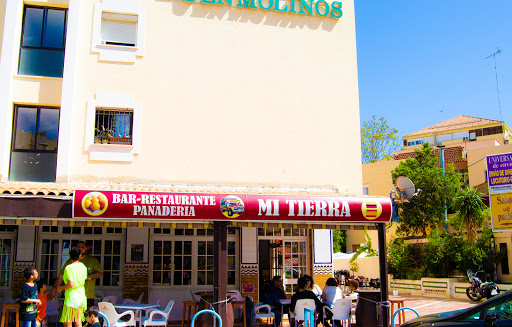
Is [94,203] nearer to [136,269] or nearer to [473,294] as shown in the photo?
[136,269]

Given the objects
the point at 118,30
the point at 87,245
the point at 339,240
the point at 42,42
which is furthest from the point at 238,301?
the point at 339,240

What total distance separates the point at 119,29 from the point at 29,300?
7.36 m

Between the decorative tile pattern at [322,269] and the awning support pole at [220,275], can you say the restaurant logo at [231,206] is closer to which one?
the awning support pole at [220,275]

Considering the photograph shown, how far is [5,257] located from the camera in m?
13.0

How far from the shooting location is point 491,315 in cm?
718

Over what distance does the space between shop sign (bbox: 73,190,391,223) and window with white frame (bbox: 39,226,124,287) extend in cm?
447

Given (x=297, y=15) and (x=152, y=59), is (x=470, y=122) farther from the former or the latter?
(x=152, y=59)

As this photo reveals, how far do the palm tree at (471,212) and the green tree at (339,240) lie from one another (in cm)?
1296

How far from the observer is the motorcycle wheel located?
2011 cm

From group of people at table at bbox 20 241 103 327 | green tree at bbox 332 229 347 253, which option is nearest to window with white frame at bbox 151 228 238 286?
group of people at table at bbox 20 241 103 327

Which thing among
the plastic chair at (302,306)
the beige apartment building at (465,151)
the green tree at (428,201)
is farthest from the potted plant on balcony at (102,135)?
the green tree at (428,201)

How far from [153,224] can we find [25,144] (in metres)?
4.47

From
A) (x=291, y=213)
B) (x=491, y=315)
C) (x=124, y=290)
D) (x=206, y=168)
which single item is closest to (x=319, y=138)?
(x=206, y=168)

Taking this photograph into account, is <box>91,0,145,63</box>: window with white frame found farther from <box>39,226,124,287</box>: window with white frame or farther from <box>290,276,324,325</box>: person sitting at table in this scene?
<box>290,276,324,325</box>: person sitting at table
